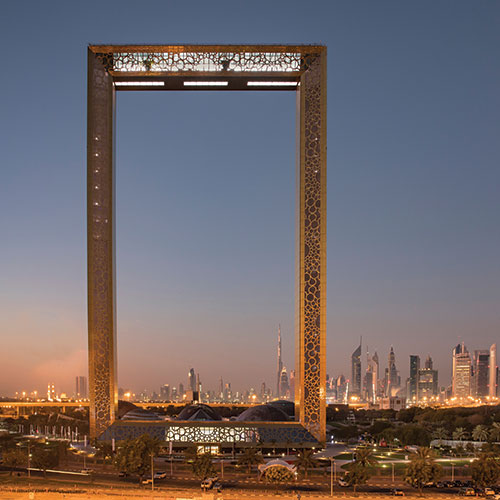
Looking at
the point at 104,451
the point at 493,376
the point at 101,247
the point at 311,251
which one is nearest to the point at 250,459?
the point at 104,451

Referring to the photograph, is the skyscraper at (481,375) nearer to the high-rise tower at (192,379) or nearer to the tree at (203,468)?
the high-rise tower at (192,379)

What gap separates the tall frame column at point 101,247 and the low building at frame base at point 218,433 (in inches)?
87.7

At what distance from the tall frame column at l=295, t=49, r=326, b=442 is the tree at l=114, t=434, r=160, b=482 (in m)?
14.5

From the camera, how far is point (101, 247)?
46500 millimetres

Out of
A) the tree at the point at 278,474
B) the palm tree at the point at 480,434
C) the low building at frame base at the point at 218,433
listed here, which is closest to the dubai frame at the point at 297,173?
the low building at frame base at the point at 218,433

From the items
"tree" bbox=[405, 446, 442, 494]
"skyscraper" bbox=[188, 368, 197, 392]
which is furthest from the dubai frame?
"skyscraper" bbox=[188, 368, 197, 392]

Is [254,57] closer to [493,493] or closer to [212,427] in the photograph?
[212,427]

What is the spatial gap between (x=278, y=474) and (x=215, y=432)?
12.4 meters

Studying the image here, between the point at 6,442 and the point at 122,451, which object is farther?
the point at 6,442

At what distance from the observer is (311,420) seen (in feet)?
147

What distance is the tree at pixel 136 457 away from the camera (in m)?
33.5

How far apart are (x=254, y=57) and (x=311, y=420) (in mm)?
29691

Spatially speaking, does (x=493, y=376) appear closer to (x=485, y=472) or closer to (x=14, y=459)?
(x=485, y=472)

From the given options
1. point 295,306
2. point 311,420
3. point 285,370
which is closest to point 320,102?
point 295,306
